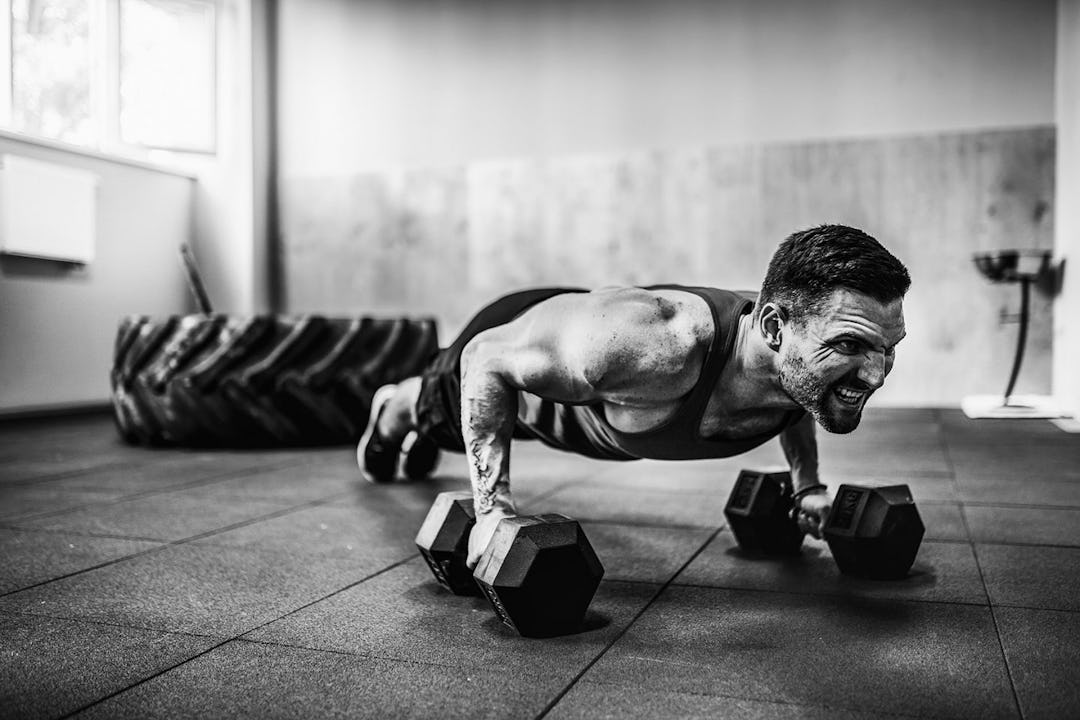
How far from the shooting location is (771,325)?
4.43 ft

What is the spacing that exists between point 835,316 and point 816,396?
0.39 ft

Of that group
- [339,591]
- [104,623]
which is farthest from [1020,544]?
[104,623]

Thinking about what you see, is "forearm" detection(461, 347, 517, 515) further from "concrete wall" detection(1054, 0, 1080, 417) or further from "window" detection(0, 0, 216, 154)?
"window" detection(0, 0, 216, 154)

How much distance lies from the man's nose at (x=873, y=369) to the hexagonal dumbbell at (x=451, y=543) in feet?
2.05

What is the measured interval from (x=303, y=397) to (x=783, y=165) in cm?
288

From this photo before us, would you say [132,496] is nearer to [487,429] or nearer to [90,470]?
[90,470]

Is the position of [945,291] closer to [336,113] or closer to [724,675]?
[336,113]

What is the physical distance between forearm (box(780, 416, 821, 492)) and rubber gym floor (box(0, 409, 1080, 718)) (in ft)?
0.44

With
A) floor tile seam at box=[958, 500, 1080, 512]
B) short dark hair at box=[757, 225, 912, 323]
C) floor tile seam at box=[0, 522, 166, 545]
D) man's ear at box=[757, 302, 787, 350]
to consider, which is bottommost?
floor tile seam at box=[0, 522, 166, 545]

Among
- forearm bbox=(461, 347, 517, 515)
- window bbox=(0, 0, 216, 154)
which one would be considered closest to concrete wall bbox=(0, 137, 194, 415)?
window bbox=(0, 0, 216, 154)

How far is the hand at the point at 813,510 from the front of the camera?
1.64 metres

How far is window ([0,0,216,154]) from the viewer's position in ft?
14.5

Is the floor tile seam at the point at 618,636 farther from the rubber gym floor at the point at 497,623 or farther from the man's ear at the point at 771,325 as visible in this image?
the man's ear at the point at 771,325

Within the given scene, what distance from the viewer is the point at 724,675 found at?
3.63ft
